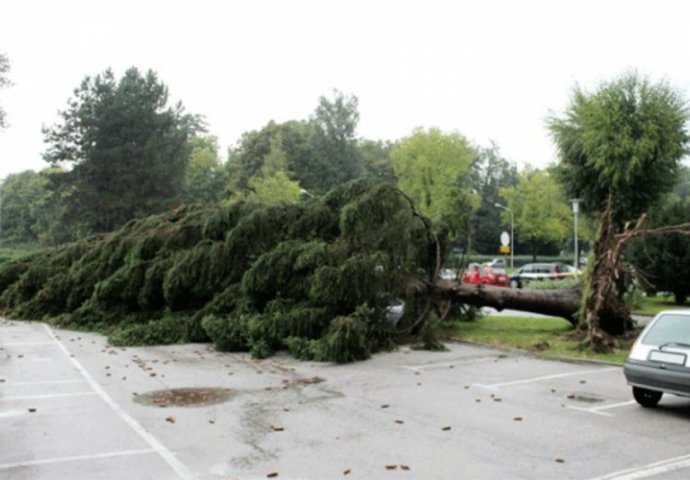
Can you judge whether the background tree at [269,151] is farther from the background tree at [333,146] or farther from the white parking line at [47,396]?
the white parking line at [47,396]

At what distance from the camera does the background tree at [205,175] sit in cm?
6553

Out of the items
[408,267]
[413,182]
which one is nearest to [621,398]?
[408,267]

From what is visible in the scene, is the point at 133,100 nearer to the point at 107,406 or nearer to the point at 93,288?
the point at 93,288

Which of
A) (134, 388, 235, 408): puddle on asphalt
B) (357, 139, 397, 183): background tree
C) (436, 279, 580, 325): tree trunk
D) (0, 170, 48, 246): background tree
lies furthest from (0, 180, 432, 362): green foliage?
(0, 170, 48, 246): background tree

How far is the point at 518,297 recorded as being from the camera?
16.9 m

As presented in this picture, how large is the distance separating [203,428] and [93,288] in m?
12.7

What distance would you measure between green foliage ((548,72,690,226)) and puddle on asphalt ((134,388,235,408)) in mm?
19588

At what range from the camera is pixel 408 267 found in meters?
16.4

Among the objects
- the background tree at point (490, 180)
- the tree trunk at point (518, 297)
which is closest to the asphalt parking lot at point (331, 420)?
the tree trunk at point (518, 297)

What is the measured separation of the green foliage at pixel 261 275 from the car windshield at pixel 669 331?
595 centimetres

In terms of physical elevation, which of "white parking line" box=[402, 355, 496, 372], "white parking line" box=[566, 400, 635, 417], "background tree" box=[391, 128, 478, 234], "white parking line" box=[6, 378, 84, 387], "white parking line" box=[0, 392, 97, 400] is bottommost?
"white parking line" box=[6, 378, 84, 387]

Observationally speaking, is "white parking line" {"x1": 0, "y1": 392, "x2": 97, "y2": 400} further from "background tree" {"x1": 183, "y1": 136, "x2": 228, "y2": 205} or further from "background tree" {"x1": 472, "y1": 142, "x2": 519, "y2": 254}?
"background tree" {"x1": 472, "y1": 142, "x2": 519, "y2": 254}

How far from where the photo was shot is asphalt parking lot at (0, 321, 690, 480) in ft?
21.9

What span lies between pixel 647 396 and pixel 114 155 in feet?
146
